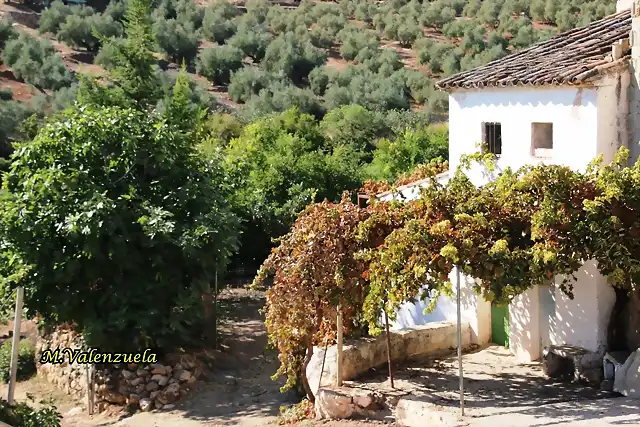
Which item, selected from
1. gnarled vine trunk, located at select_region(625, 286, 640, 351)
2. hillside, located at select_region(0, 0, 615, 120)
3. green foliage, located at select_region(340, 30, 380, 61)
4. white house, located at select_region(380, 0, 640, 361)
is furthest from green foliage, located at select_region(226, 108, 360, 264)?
green foliage, located at select_region(340, 30, 380, 61)

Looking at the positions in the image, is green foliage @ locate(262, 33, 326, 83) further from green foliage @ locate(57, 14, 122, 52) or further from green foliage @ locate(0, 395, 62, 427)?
green foliage @ locate(0, 395, 62, 427)

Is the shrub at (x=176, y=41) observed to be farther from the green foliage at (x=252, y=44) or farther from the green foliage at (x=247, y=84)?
the green foliage at (x=247, y=84)

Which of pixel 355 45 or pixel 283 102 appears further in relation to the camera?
pixel 355 45

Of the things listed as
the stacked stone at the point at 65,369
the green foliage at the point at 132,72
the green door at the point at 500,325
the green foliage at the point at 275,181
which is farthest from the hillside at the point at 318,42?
the green door at the point at 500,325

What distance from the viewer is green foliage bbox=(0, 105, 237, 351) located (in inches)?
573

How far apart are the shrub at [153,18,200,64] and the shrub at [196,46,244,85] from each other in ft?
5.20

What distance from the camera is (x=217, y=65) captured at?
44.9m

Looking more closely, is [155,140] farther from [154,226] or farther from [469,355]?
[469,355]

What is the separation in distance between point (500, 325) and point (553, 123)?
416 centimetres

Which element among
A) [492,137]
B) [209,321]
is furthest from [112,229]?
[492,137]

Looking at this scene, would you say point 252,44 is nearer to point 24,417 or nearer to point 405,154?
point 405,154

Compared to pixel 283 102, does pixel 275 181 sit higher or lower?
lower

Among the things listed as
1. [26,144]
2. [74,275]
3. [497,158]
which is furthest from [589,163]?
[26,144]

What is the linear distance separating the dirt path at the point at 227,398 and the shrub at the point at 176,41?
1229 inches
